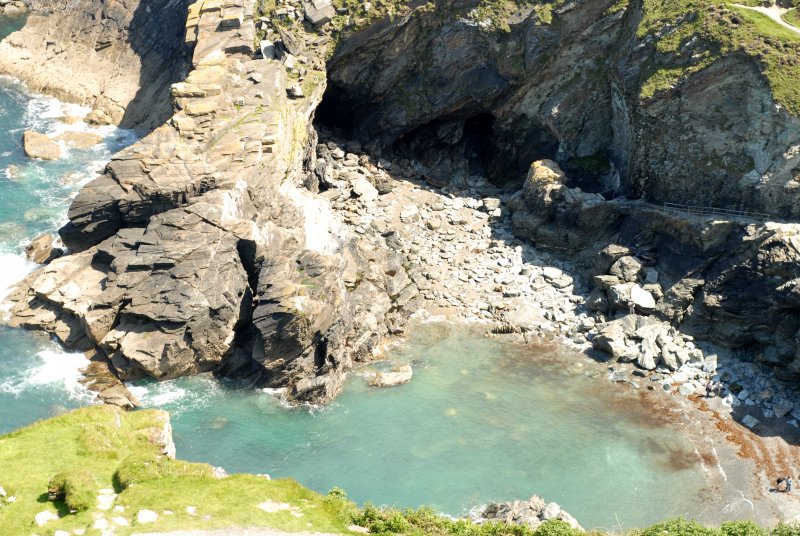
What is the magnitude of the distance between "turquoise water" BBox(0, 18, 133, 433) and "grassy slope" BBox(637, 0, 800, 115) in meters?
51.3

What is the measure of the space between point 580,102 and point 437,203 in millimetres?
16650

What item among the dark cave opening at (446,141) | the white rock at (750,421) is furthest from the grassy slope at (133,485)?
the dark cave opening at (446,141)

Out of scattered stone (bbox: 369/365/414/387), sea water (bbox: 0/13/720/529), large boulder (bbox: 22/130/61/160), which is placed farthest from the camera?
large boulder (bbox: 22/130/61/160)

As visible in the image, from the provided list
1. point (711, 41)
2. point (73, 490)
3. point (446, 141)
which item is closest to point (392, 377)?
point (73, 490)

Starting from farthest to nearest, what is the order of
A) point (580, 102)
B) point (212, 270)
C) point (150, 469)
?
point (580, 102)
point (212, 270)
point (150, 469)

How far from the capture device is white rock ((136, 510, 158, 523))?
33000 mm

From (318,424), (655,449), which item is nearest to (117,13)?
(318,424)

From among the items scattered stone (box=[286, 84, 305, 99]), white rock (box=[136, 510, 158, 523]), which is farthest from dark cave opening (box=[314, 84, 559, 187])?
white rock (box=[136, 510, 158, 523])

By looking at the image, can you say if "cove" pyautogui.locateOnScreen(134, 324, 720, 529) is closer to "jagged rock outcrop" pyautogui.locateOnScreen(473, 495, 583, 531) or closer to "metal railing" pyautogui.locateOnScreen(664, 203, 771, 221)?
"jagged rock outcrop" pyautogui.locateOnScreen(473, 495, 583, 531)

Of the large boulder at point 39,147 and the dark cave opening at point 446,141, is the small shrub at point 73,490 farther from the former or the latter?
the large boulder at point 39,147

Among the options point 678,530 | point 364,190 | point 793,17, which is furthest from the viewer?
point 364,190

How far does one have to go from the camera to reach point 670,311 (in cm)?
6300

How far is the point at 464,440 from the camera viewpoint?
53.1 meters

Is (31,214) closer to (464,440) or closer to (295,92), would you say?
(295,92)
